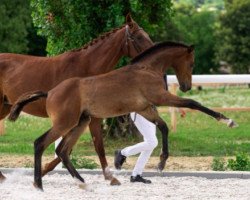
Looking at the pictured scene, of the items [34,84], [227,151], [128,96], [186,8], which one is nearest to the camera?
[128,96]

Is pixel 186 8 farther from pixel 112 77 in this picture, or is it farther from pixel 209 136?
pixel 112 77

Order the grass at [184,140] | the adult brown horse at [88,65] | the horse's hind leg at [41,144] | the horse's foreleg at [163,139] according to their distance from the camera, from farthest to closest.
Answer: the grass at [184,140], the adult brown horse at [88,65], the horse's foreleg at [163,139], the horse's hind leg at [41,144]

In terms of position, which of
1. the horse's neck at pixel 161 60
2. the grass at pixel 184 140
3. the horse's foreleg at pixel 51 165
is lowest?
the grass at pixel 184 140

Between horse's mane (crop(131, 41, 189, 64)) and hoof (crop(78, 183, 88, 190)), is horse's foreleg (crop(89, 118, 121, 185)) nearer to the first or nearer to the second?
hoof (crop(78, 183, 88, 190))

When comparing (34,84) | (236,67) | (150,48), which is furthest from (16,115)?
(236,67)

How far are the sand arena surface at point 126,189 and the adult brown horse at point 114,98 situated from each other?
11.9 inches

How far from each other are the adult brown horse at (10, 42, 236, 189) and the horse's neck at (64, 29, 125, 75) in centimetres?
74

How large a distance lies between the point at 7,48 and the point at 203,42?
32.6 metres

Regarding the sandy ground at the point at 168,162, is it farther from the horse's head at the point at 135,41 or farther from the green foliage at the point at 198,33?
the green foliage at the point at 198,33

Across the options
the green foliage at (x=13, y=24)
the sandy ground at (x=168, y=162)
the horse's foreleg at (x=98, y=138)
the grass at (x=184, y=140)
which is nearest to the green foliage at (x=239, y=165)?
the sandy ground at (x=168, y=162)

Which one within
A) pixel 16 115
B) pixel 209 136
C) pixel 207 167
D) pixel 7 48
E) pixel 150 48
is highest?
pixel 150 48

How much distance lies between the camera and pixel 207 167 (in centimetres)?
1107

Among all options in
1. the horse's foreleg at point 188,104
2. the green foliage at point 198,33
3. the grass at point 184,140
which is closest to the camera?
the horse's foreleg at point 188,104

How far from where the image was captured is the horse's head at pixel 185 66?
8.84 meters
